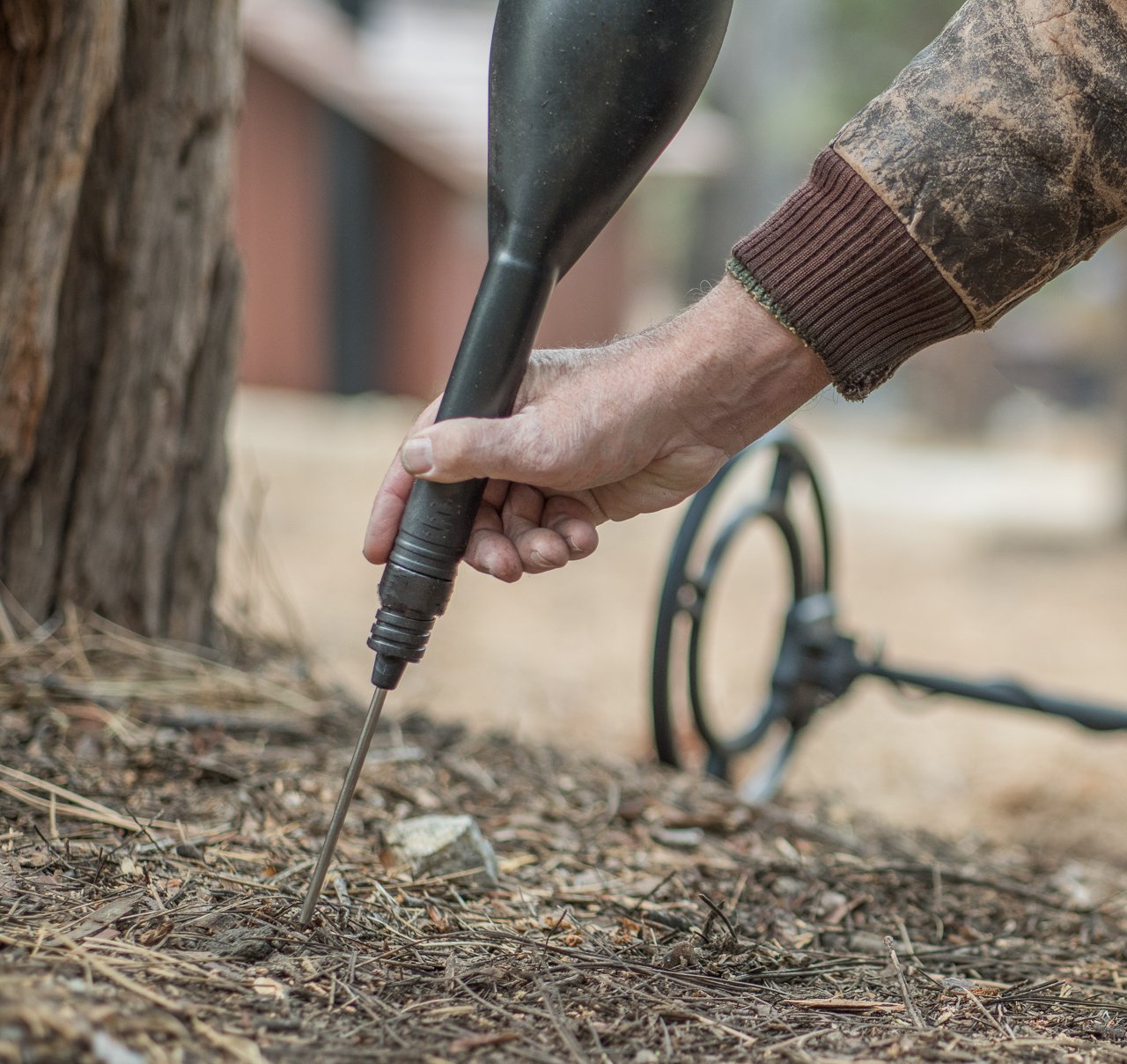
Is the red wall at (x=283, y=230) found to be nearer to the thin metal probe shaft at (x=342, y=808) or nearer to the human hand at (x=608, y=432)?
the human hand at (x=608, y=432)

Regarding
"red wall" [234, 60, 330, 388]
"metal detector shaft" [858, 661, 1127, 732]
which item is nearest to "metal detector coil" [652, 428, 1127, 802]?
"metal detector shaft" [858, 661, 1127, 732]

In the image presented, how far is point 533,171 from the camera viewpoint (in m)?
1.20

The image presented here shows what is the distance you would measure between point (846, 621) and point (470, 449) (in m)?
4.39

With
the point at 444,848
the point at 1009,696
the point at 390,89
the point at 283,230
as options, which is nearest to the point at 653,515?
the point at 283,230

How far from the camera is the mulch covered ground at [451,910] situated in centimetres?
102

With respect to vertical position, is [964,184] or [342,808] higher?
[964,184]

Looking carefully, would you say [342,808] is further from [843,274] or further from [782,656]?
[782,656]

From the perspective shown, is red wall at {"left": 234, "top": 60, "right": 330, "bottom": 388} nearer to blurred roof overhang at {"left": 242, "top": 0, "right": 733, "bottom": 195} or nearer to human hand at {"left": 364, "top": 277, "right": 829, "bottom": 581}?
blurred roof overhang at {"left": 242, "top": 0, "right": 733, "bottom": 195}

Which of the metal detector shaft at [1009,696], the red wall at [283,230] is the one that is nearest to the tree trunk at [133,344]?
the metal detector shaft at [1009,696]

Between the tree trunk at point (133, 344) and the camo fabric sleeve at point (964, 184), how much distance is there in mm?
1068

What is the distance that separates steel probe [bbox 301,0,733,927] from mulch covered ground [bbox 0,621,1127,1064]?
161 millimetres

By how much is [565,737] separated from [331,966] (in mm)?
2196

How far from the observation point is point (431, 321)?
9.31 metres

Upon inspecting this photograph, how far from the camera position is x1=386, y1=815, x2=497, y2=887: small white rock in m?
1.43
